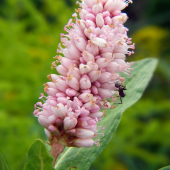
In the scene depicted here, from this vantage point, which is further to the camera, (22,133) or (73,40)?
(22,133)

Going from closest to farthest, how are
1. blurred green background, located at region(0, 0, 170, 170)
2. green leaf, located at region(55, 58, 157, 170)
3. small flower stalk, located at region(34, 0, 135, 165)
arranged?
small flower stalk, located at region(34, 0, 135, 165) < green leaf, located at region(55, 58, 157, 170) < blurred green background, located at region(0, 0, 170, 170)

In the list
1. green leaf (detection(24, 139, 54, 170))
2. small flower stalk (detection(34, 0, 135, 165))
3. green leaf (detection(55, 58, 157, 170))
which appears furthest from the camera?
green leaf (detection(55, 58, 157, 170))

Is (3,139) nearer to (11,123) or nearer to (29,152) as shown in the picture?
(11,123)

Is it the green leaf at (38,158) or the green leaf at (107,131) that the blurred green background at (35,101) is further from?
the green leaf at (38,158)

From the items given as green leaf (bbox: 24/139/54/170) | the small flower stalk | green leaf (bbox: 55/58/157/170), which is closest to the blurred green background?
green leaf (bbox: 55/58/157/170)

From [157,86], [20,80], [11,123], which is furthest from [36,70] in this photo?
[157,86]

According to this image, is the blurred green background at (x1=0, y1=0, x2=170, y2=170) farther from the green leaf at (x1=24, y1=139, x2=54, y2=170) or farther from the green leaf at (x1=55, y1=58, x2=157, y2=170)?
the green leaf at (x1=24, y1=139, x2=54, y2=170)
